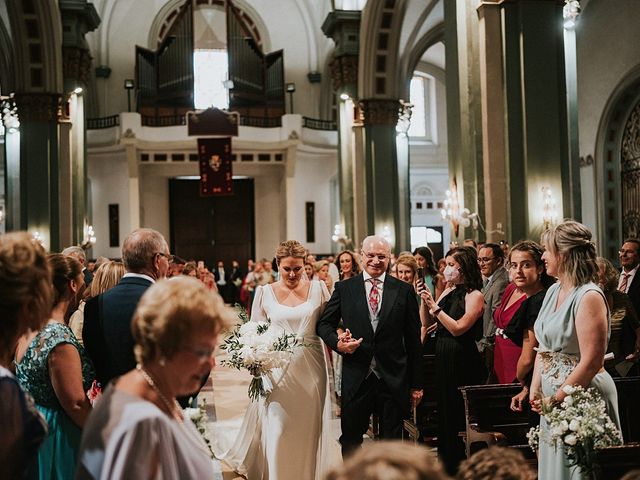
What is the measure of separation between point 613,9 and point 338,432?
1616 centimetres

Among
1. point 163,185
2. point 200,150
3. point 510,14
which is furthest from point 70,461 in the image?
point 163,185

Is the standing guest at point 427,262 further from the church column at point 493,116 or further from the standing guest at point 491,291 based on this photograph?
the standing guest at point 491,291

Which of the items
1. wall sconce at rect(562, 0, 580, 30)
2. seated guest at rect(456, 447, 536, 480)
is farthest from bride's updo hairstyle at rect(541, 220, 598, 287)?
wall sconce at rect(562, 0, 580, 30)

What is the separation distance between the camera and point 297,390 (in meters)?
5.74

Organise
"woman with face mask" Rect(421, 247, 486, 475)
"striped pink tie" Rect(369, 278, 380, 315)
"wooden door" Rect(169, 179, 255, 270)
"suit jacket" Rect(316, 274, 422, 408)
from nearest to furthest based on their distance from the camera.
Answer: "suit jacket" Rect(316, 274, 422, 408) → "striped pink tie" Rect(369, 278, 380, 315) → "woman with face mask" Rect(421, 247, 486, 475) → "wooden door" Rect(169, 179, 255, 270)

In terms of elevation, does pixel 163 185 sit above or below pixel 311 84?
below

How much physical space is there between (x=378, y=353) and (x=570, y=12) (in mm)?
7248

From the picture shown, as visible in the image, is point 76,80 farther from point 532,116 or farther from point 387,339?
point 387,339

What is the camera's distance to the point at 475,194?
10938mm

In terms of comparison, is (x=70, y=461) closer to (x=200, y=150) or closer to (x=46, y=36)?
(x=46, y=36)

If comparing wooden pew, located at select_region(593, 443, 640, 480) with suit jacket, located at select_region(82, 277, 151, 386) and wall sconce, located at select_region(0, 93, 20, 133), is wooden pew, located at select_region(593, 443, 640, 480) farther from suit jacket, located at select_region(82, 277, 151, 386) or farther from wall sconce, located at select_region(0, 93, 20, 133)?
wall sconce, located at select_region(0, 93, 20, 133)

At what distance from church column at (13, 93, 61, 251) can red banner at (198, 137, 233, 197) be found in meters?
10.0

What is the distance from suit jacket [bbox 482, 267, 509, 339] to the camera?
660 centimetres

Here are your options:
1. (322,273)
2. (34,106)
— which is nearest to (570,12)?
(322,273)
